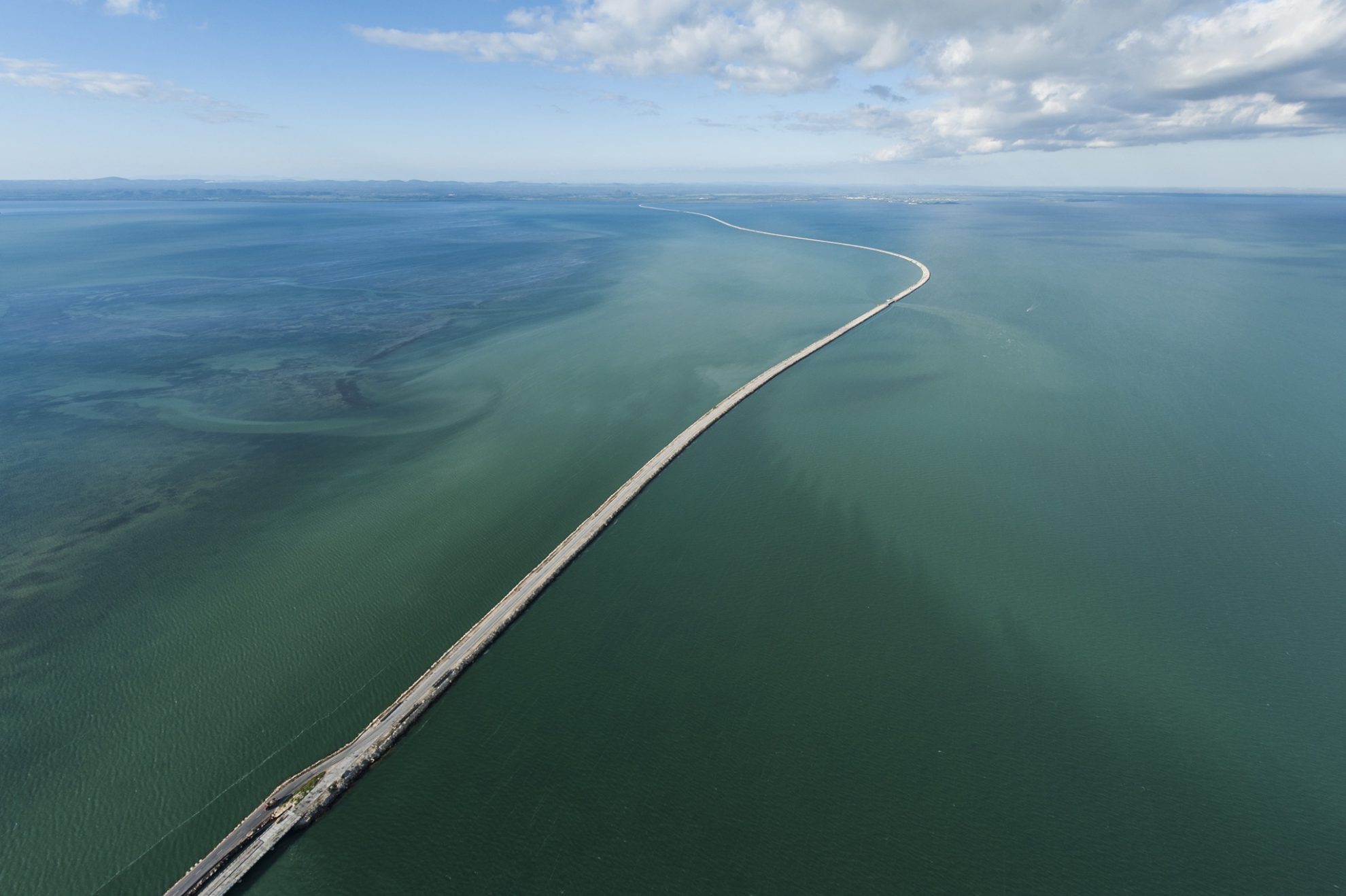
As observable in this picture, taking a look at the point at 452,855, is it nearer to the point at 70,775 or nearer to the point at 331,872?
the point at 331,872

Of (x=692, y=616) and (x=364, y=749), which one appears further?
(x=692, y=616)

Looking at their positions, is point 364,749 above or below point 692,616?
above

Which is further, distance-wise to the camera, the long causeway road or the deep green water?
the deep green water

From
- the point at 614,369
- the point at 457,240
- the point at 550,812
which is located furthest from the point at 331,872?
the point at 457,240

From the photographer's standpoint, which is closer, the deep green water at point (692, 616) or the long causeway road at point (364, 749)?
the long causeway road at point (364, 749)
